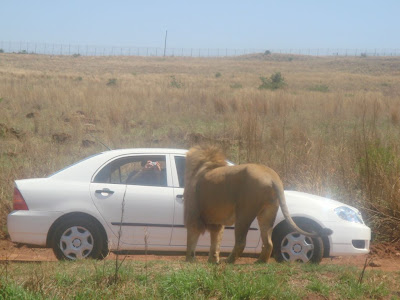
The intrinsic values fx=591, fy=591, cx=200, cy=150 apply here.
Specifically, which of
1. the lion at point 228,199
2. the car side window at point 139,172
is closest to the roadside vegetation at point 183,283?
the lion at point 228,199

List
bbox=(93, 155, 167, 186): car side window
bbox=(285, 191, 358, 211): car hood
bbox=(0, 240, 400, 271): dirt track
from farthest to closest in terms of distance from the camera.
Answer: bbox=(0, 240, 400, 271): dirt track → bbox=(93, 155, 167, 186): car side window → bbox=(285, 191, 358, 211): car hood

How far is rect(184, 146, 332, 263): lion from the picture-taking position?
6559 mm

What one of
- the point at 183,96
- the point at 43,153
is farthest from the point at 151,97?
the point at 43,153

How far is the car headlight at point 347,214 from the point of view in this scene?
7.98m

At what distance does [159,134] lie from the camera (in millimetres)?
18188

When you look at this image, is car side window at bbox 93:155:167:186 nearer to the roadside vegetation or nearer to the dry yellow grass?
the roadside vegetation

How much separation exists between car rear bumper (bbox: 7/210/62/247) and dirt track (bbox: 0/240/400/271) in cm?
89

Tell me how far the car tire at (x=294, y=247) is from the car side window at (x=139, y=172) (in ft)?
5.56

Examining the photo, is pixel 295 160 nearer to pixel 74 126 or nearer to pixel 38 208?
pixel 38 208

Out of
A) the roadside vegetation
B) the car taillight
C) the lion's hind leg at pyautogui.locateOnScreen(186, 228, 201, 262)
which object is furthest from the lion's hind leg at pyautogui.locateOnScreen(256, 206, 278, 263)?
the car taillight

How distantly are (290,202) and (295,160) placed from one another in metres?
3.90

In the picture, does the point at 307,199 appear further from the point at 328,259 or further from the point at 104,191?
the point at 104,191

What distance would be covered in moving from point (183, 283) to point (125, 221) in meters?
2.30

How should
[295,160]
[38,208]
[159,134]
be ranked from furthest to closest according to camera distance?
[159,134], [295,160], [38,208]
